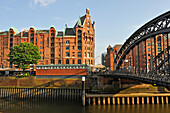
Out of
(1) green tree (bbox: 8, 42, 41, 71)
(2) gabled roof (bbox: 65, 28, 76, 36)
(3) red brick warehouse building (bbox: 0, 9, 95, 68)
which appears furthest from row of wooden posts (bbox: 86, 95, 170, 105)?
(2) gabled roof (bbox: 65, 28, 76, 36)

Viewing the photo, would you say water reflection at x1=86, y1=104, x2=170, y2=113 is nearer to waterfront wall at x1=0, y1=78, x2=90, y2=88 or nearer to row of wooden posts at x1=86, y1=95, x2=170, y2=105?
row of wooden posts at x1=86, y1=95, x2=170, y2=105

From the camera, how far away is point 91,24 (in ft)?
203

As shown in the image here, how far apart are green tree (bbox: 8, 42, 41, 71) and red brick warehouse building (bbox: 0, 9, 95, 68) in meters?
10.5

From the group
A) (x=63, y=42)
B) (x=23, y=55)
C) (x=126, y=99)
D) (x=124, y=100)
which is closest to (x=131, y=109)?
(x=124, y=100)

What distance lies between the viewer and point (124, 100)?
82.7ft

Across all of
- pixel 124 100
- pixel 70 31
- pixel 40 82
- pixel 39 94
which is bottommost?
pixel 39 94

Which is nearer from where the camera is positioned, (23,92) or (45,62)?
(23,92)

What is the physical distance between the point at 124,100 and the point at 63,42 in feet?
128

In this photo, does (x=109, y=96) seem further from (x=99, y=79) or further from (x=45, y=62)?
(x=45, y=62)

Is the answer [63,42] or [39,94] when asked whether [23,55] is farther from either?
[39,94]

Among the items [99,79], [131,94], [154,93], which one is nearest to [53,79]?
[99,79]

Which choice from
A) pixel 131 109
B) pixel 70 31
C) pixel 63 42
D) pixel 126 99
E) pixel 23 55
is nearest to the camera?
pixel 131 109

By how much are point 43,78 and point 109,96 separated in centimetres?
2431

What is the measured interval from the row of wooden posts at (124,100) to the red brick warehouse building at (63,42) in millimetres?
31882
